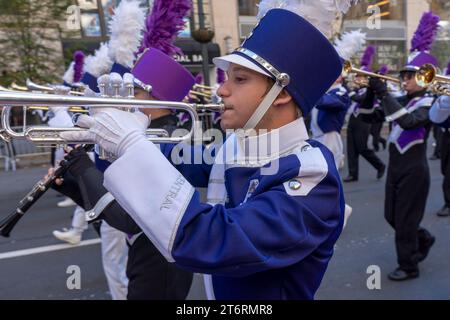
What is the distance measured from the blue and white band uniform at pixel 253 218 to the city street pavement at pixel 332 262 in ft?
6.85

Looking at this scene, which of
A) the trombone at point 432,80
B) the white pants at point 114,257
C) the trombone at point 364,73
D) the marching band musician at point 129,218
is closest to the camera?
the marching band musician at point 129,218

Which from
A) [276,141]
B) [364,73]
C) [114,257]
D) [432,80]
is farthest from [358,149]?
[276,141]

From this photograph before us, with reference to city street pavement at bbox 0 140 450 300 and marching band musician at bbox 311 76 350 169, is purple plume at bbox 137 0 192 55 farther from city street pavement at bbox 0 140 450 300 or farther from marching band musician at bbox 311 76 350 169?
marching band musician at bbox 311 76 350 169

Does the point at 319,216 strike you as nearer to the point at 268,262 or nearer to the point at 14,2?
the point at 268,262

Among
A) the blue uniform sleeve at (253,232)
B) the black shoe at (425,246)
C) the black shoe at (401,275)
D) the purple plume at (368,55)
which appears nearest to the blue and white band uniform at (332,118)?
the purple plume at (368,55)

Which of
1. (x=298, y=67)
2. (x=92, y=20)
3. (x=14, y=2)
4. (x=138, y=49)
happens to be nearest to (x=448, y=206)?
→ (x=138, y=49)

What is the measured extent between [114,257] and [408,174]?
2.56 meters

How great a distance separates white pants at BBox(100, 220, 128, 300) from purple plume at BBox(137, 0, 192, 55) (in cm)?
135

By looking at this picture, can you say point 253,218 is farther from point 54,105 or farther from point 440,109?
point 440,109

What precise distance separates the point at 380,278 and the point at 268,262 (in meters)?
2.81

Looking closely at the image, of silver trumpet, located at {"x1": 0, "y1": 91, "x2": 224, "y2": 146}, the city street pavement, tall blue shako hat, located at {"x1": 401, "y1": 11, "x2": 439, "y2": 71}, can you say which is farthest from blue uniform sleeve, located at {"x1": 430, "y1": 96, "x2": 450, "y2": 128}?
silver trumpet, located at {"x1": 0, "y1": 91, "x2": 224, "y2": 146}

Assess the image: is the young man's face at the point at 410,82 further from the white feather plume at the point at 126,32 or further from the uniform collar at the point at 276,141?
the uniform collar at the point at 276,141

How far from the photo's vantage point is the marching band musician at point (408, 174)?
3.58 metres

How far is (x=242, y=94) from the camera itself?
139 centimetres
